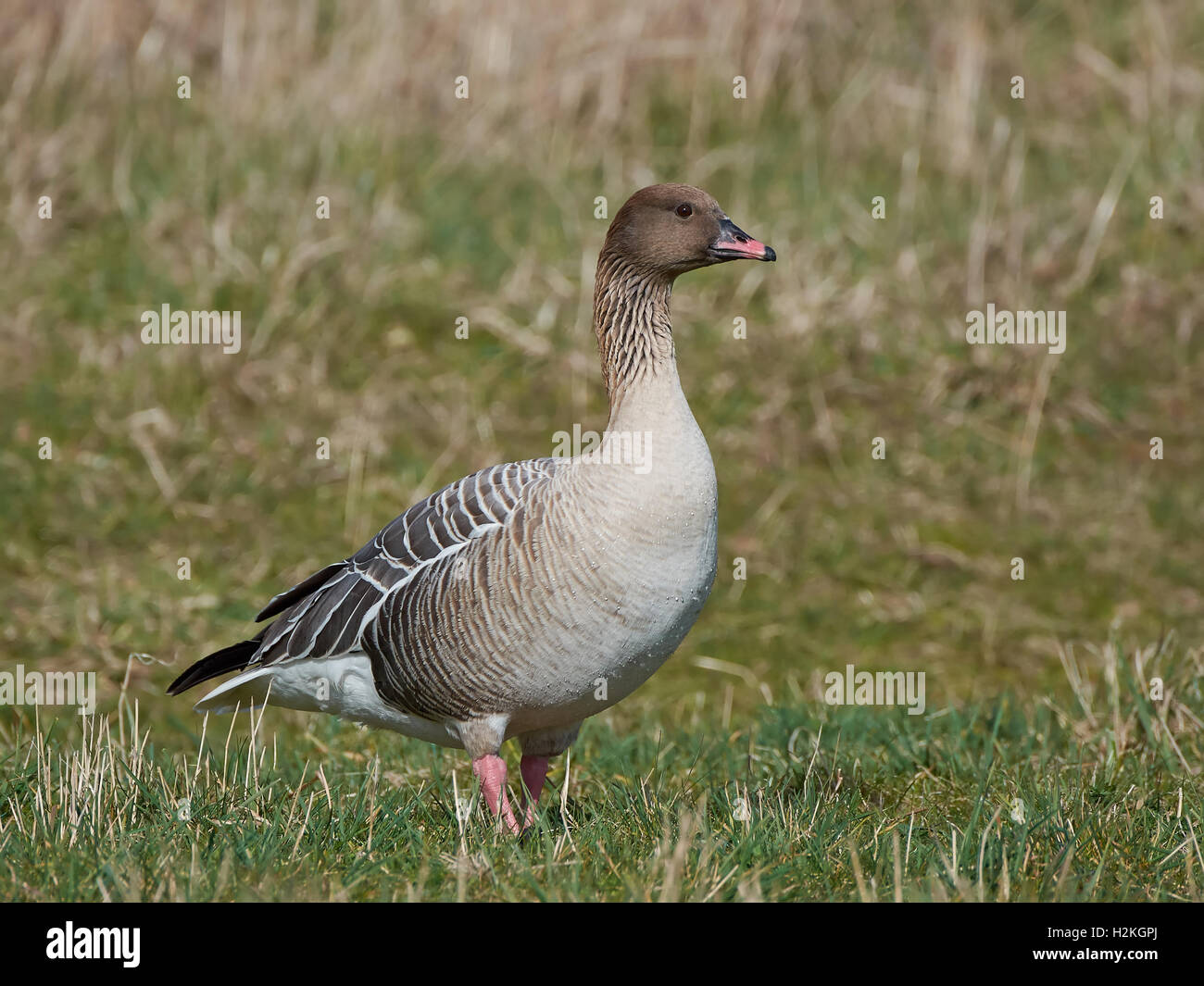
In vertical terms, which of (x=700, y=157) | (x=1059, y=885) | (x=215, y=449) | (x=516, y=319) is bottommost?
(x=1059, y=885)

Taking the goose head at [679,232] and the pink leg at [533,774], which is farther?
the pink leg at [533,774]

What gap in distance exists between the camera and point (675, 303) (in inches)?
390

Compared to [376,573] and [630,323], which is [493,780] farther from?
[630,323]

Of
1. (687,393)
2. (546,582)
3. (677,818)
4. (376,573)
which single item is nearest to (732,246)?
(546,582)

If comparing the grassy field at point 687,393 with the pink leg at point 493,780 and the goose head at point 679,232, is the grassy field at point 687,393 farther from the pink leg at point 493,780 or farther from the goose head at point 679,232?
the goose head at point 679,232

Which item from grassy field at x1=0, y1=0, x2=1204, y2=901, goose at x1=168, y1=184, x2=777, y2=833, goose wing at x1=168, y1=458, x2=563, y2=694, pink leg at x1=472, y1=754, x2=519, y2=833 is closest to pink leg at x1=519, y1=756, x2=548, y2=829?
goose at x1=168, y1=184, x2=777, y2=833

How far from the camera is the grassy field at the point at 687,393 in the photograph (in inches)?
182

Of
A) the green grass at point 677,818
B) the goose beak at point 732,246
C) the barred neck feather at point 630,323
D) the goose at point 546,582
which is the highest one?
the goose beak at point 732,246

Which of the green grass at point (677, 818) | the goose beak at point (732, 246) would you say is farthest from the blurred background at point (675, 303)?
the goose beak at point (732, 246)

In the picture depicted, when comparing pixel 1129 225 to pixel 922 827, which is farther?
pixel 1129 225
